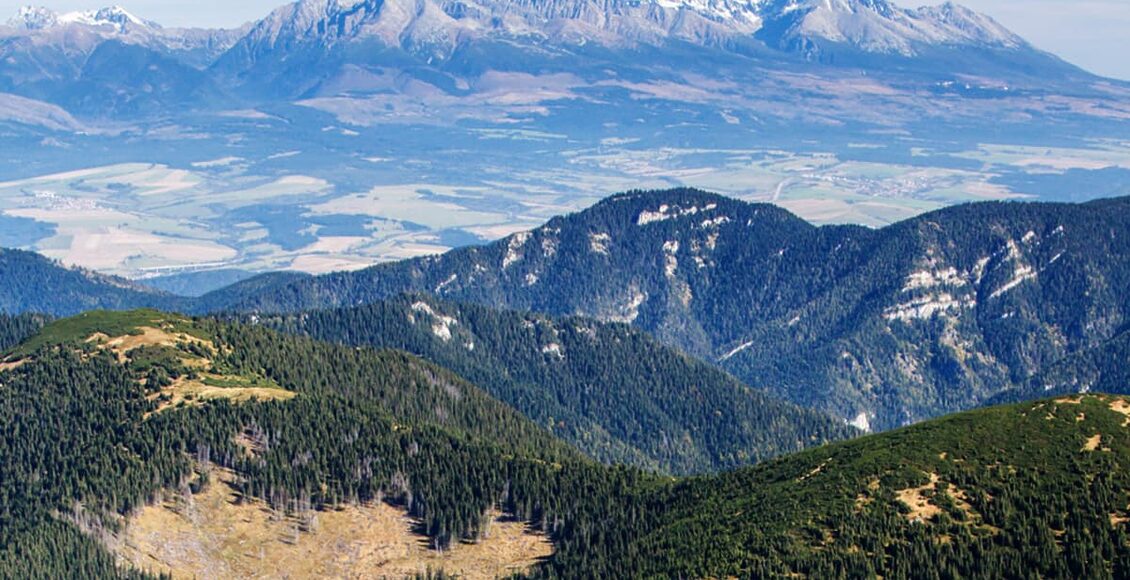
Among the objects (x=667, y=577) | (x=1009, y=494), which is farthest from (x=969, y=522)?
(x=667, y=577)

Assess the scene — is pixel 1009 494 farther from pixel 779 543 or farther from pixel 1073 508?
pixel 779 543

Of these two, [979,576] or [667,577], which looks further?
[667,577]

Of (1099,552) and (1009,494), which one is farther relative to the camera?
(1009,494)

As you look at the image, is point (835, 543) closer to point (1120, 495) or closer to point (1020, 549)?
point (1020, 549)

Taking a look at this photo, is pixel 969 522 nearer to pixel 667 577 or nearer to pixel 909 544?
pixel 909 544

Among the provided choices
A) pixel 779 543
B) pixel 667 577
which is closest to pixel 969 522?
pixel 779 543

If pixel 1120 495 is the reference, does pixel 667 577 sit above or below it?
below

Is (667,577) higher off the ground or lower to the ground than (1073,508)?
lower
